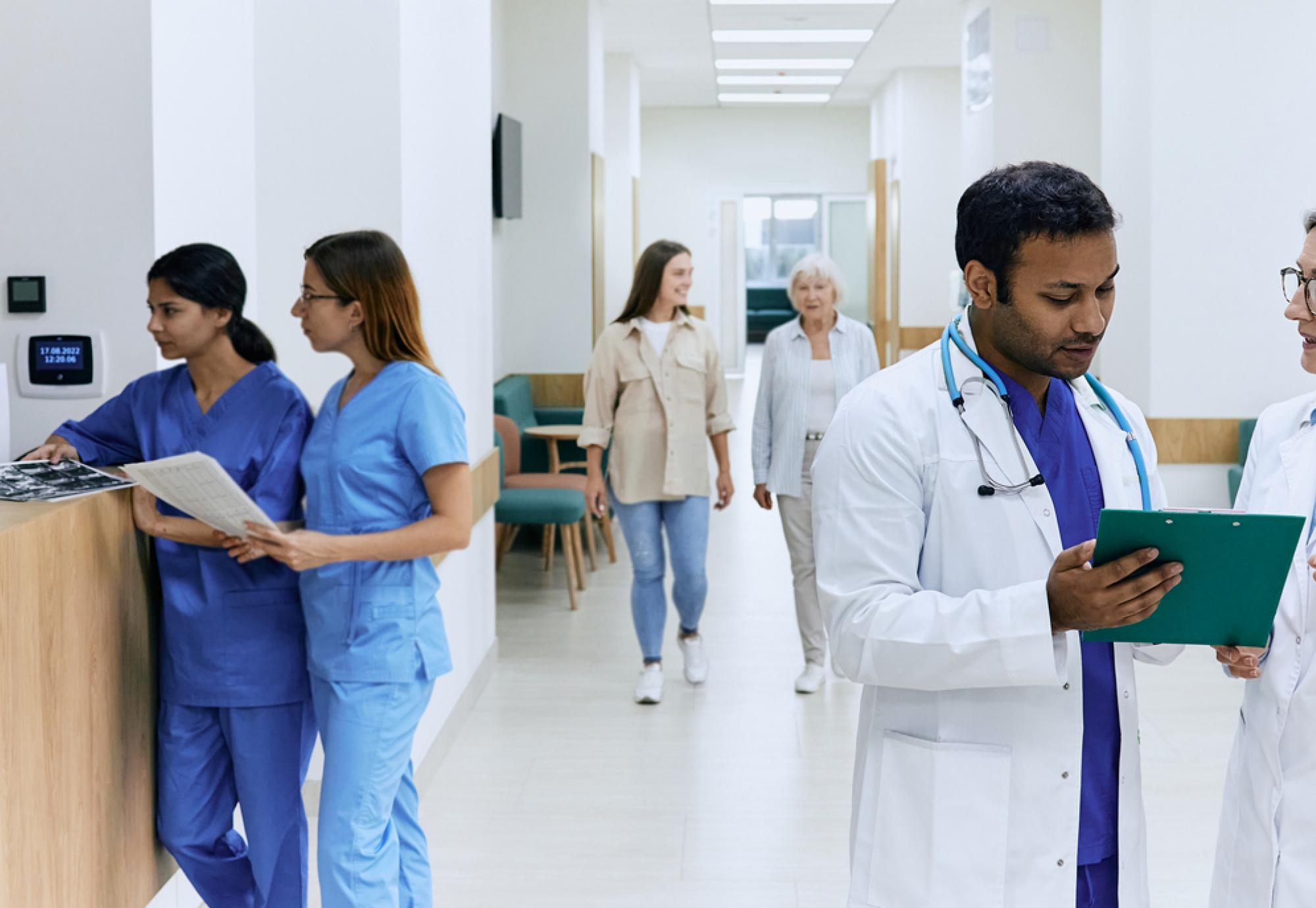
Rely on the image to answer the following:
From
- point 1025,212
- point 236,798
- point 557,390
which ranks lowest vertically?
point 236,798

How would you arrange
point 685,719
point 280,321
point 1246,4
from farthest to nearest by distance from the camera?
point 1246,4, point 685,719, point 280,321

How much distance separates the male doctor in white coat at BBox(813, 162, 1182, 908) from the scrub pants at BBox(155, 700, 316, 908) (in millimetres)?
1347

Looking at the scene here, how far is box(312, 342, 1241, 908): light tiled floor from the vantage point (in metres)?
3.56

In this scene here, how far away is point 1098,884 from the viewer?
73.3 inches

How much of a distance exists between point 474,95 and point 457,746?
230cm

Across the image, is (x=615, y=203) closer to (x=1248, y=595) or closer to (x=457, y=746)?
(x=457, y=746)

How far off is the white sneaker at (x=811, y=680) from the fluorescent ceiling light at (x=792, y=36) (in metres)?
7.65

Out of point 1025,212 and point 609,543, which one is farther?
point 609,543

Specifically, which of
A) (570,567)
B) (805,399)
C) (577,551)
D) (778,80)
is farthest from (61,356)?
(778,80)

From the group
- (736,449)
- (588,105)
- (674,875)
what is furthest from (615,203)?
(674,875)

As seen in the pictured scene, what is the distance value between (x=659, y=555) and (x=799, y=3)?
6.46 metres

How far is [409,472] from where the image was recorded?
274 cm

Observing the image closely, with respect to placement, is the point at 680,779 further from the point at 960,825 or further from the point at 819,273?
the point at 960,825

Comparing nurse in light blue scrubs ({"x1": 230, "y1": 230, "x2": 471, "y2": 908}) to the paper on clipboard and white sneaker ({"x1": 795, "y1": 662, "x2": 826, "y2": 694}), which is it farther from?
white sneaker ({"x1": 795, "y1": 662, "x2": 826, "y2": 694})
